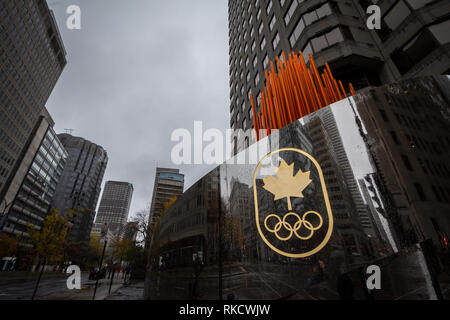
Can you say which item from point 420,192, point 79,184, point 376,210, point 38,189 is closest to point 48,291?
point 376,210

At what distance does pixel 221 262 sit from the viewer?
18.0ft

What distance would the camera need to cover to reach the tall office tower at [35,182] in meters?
63.4

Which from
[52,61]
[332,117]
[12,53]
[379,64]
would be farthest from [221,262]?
[52,61]

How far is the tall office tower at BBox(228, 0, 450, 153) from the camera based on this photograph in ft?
40.7

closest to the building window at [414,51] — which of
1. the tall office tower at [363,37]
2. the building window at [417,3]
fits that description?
the tall office tower at [363,37]

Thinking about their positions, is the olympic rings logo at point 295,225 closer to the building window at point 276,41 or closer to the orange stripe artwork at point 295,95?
the orange stripe artwork at point 295,95

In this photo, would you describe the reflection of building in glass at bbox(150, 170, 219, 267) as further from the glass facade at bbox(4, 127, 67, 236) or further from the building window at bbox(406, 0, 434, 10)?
the glass facade at bbox(4, 127, 67, 236)

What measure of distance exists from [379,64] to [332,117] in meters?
14.4

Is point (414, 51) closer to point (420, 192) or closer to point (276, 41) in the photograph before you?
point (276, 41)

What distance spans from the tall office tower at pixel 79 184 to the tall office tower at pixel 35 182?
25.8m

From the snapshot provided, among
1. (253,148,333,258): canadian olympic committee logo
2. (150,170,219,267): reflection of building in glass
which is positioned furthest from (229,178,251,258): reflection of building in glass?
(150,170,219,267): reflection of building in glass

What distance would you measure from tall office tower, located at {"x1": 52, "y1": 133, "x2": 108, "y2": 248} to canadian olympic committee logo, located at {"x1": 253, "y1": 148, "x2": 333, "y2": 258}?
126023 mm

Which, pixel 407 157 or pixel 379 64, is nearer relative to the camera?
pixel 407 157
